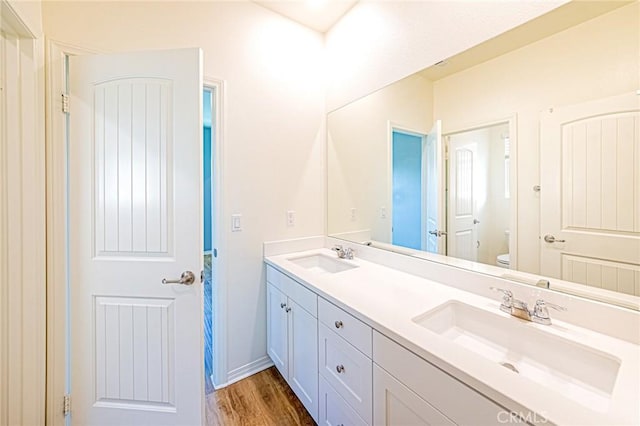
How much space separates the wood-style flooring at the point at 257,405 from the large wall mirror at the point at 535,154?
A: 1.19 m

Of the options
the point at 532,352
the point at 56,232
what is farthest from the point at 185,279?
the point at 532,352

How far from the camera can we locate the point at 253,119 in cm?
197

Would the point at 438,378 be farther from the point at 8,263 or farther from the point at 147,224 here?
the point at 8,263

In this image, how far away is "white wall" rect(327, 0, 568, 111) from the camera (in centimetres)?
122

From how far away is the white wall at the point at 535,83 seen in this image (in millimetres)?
938

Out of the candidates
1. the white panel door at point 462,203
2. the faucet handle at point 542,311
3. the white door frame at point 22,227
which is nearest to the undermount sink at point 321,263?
the white panel door at point 462,203

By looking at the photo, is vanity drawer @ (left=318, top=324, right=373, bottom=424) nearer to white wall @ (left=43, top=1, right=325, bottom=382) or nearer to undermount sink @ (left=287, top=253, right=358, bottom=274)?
undermount sink @ (left=287, top=253, right=358, bottom=274)

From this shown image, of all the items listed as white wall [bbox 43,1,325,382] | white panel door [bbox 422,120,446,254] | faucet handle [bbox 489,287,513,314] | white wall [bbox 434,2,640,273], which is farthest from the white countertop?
white wall [bbox 43,1,325,382]

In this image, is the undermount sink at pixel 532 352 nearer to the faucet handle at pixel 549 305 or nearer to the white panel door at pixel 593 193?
the faucet handle at pixel 549 305

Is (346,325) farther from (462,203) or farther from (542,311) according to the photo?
(462,203)

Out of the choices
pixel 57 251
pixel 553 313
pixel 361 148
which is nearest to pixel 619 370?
pixel 553 313

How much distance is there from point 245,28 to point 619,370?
2500mm

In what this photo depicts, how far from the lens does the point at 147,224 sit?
1.37 m

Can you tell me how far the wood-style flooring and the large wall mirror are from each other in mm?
1193
